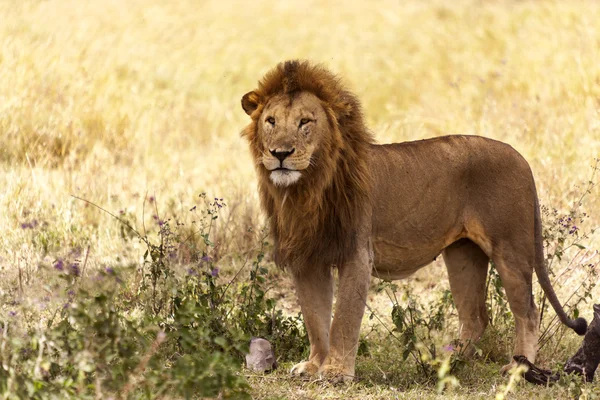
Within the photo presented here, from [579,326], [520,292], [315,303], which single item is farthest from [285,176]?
[579,326]

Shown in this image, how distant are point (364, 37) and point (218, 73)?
3753mm

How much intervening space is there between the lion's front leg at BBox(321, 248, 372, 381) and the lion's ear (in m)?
0.83

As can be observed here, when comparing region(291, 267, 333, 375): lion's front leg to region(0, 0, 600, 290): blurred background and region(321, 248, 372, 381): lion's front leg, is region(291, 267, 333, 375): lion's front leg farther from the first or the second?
region(0, 0, 600, 290): blurred background

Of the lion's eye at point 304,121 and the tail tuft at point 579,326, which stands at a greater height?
the lion's eye at point 304,121

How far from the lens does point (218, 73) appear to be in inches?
537

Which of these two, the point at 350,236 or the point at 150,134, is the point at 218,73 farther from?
the point at 350,236

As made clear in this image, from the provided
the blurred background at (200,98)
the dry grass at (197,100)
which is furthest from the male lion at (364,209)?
the dry grass at (197,100)

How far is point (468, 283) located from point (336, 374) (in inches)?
45.5

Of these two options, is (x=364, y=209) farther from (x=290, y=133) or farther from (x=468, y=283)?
(x=468, y=283)

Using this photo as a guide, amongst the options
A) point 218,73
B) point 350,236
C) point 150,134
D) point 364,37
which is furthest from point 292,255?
point 364,37

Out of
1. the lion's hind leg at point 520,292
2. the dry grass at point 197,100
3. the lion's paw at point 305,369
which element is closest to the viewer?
the lion's paw at point 305,369

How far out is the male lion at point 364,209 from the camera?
4.60 metres

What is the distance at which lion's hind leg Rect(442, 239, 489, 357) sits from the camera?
5418mm

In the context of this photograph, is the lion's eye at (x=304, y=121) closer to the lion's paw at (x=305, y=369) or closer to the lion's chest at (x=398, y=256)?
the lion's chest at (x=398, y=256)
